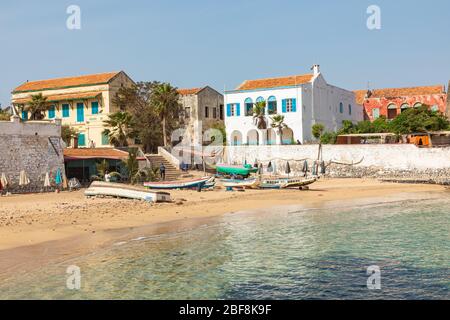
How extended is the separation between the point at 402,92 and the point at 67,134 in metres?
37.3

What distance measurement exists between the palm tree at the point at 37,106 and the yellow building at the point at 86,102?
2.50 ft

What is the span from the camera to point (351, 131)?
4931 centimetres

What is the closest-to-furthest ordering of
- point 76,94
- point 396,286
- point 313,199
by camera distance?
1. point 396,286
2. point 313,199
3. point 76,94

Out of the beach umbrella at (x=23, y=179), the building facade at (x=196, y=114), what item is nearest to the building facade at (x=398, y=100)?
the building facade at (x=196, y=114)

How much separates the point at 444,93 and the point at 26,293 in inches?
2155

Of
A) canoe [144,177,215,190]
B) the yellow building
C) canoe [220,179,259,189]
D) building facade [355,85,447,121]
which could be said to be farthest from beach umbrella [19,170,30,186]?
building facade [355,85,447,121]

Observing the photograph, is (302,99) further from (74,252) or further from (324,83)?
(74,252)

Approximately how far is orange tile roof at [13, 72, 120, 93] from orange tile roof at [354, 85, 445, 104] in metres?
31.3

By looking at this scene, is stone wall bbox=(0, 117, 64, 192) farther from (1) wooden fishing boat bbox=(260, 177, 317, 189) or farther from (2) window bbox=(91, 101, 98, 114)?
(2) window bbox=(91, 101, 98, 114)

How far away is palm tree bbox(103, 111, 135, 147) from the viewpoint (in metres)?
43.5

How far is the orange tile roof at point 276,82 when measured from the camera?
49.8 m

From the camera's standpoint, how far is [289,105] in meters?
49.0

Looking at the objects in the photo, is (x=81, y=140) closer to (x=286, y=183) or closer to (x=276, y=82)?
(x=276, y=82)

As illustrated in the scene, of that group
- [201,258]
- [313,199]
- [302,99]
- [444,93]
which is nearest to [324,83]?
[302,99]
